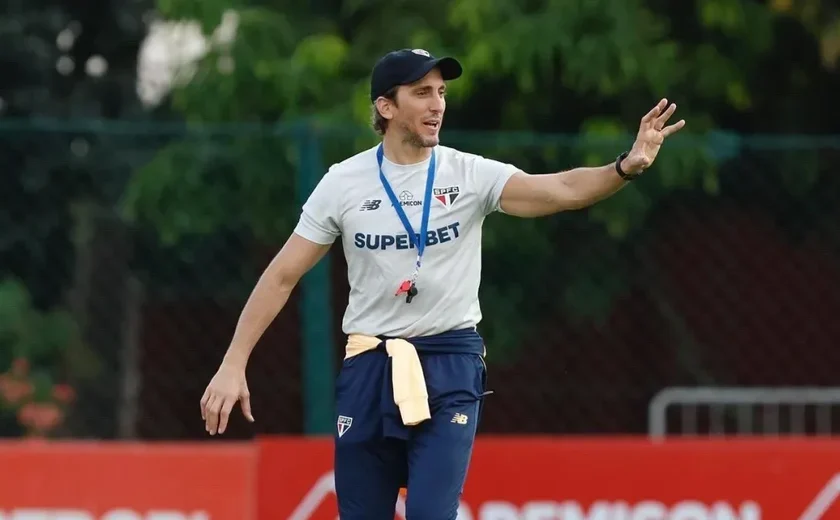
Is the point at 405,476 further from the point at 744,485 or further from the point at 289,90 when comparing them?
the point at 289,90

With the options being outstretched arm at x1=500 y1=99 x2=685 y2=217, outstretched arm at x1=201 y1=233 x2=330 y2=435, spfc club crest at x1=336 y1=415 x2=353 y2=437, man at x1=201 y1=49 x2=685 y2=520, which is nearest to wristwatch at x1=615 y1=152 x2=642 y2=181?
outstretched arm at x1=500 y1=99 x2=685 y2=217

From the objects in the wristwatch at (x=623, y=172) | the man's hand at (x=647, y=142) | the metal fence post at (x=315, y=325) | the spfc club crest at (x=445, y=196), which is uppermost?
the man's hand at (x=647, y=142)

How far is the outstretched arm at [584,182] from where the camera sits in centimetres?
486

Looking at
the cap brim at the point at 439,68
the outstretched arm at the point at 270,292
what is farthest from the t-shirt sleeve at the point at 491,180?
the outstretched arm at the point at 270,292

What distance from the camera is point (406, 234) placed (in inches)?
202

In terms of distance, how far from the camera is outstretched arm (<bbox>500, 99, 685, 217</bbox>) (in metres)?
4.86

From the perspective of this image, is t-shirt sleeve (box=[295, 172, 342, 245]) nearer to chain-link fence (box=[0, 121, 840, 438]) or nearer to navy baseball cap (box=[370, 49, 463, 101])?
navy baseball cap (box=[370, 49, 463, 101])

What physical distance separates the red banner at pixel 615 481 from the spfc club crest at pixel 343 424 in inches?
63.8

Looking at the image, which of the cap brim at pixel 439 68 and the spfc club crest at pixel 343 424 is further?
the spfc club crest at pixel 343 424

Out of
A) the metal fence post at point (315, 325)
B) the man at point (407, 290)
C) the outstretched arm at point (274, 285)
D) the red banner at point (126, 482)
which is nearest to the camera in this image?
the man at point (407, 290)

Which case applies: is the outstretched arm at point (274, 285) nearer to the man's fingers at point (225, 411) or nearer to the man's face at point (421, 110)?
the man's fingers at point (225, 411)

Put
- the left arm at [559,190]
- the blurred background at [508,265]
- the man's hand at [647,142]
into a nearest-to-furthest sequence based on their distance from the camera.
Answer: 1. the man's hand at [647,142]
2. the left arm at [559,190]
3. the blurred background at [508,265]

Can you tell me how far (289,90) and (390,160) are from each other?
4.37 metres

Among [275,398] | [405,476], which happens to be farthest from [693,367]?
[405,476]
